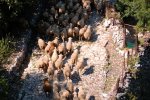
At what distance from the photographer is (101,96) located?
39.6 ft

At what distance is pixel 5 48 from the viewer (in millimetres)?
12953

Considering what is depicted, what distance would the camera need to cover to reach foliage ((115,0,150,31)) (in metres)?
14.5

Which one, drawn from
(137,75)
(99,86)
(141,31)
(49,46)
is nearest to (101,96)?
(99,86)

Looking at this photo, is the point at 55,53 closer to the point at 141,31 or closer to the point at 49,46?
the point at 49,46

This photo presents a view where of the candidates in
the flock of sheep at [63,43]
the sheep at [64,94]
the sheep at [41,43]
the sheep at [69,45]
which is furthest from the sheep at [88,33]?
the sheep at [64,94]

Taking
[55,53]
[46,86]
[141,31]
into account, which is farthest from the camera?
[141,31]

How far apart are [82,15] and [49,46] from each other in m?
2.25

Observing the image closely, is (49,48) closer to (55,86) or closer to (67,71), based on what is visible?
(67,71)

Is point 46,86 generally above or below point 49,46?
below

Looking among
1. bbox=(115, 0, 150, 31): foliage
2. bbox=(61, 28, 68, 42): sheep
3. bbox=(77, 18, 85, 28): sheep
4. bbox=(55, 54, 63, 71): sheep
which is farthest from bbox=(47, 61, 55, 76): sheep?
bbox=(115, 0, 150, 31): foliage

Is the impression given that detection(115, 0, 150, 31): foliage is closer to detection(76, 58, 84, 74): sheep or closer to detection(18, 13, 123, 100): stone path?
detection(18, 13, 123, 100): stone path

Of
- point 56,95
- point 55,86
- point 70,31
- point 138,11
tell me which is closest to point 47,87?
point 55,86

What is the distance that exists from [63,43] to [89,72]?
1.24 m

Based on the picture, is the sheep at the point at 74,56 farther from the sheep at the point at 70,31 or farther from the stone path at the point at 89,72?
the sheep at the point at 70,31
